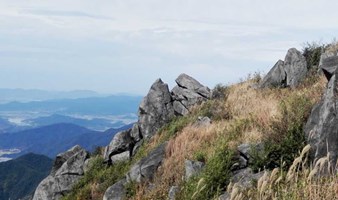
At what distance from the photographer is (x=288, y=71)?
20.6m

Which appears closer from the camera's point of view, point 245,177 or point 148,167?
point 245,177

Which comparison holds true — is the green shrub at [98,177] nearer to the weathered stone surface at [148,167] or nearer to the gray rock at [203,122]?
the weathered stone surface at [148,167]

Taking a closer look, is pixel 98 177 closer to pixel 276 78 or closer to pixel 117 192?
pixel 117 192

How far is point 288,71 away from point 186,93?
667 centimetres

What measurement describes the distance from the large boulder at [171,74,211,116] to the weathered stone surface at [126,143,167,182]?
8.54 metres

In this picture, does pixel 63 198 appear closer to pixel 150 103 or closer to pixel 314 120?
pixel 150 103

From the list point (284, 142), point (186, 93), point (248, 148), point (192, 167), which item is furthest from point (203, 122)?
point (186, 93)

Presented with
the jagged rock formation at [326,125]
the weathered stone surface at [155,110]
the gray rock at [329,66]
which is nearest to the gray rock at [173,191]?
the jagged rock formation at [326,125]

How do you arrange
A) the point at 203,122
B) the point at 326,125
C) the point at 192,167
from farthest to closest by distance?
1. the point at 203,122
2. the point at 192,167
3. the point at 326,125

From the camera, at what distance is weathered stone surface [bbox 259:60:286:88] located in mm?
20702

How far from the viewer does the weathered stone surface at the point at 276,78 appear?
2070cm

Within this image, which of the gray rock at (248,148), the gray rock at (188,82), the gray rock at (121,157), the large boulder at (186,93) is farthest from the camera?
the gray rock at (188,82)

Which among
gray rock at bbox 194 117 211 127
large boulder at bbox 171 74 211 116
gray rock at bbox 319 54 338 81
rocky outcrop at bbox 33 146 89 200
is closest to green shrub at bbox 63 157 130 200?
rocky outcrop at bbox 33 146 89 200

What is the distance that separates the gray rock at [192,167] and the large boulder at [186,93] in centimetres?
1175
